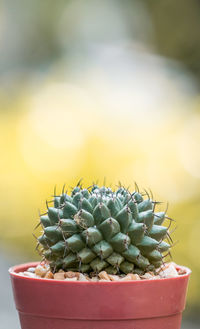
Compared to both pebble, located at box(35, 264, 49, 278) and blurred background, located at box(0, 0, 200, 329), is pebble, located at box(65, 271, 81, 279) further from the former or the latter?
blurred background, located at box(0, 0, 200, 329)

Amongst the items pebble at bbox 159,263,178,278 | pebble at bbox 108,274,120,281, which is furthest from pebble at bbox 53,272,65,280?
pebble at bbox 159,263,178,278

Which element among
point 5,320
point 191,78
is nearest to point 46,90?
point 191,78

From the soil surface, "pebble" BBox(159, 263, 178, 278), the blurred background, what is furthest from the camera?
the blurred background

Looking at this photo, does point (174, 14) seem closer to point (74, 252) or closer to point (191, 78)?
point (191, 78)

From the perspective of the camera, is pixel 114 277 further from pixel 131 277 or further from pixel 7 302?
pixel 7 302

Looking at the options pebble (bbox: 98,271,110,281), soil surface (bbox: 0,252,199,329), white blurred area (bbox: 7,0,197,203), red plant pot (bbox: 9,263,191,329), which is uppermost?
white blurred area (bbox: 7,0,197,203)

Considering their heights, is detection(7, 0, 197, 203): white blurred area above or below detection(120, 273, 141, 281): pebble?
above

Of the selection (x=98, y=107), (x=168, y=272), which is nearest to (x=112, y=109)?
(x=98, y=107)
